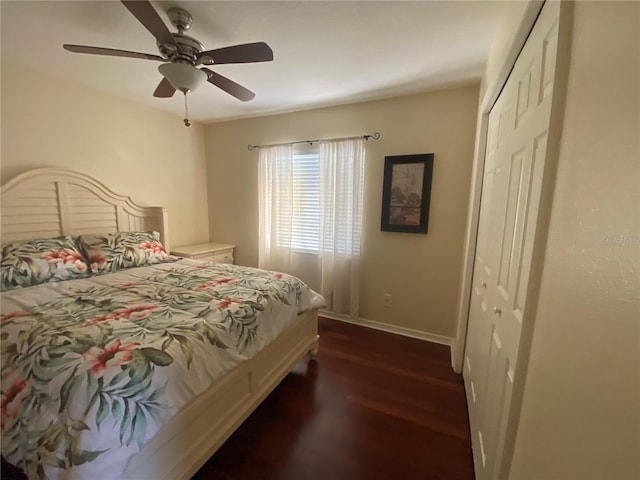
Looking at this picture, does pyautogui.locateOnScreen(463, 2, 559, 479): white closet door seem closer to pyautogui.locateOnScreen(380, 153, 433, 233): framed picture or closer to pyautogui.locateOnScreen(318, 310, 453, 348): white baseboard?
pyautogui.locateOnScreen(380, 153, 433, 233): framed picture

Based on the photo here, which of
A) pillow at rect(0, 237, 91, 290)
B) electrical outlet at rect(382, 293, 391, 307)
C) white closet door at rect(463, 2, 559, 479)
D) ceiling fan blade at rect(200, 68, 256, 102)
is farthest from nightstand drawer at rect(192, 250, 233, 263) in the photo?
white closet door at rect(463, 2, 559, 479)

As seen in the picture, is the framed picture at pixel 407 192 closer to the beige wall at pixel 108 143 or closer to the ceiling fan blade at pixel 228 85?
the ceiling fan blade at pixel 228 85

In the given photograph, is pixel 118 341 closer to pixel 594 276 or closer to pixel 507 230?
pixel 594 276

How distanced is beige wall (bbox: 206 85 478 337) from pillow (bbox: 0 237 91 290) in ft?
7.43

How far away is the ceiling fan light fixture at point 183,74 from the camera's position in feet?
5.32

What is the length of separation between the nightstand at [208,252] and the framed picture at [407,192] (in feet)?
7.20

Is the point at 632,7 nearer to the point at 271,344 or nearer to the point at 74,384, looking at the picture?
the point at 74,384

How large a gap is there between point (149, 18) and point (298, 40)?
35.7 inches

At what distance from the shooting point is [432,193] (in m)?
2.60

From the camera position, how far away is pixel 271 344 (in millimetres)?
1823

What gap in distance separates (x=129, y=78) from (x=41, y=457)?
Result: 110 inches

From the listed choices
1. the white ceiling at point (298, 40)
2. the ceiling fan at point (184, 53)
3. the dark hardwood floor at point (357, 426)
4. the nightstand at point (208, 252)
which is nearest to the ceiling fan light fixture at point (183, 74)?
the ceiling fan at point (184, 53)

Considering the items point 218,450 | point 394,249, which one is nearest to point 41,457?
point 218,450

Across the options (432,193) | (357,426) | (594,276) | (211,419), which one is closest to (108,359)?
(211,419)
